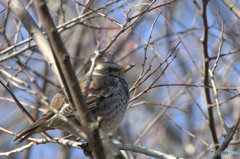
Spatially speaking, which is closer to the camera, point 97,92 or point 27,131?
Answer: point 27,131

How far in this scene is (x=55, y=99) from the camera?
15.4ft

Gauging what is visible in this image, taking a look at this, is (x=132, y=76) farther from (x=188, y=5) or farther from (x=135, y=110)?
(x=188, y=5)

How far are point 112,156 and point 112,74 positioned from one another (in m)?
2.66

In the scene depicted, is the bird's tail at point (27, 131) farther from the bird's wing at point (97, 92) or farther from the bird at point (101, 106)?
the bird's wing at point (97, 92)

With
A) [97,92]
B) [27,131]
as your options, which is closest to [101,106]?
[97,92]

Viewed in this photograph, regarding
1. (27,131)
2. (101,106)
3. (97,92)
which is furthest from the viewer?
(97,92)

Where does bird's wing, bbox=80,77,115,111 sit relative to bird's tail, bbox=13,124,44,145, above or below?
above

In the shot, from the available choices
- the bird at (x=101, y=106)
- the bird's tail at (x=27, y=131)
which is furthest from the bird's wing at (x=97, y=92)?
the bird's tail at (x=27, y=131)

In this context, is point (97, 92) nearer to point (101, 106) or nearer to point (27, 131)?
point (101, 106)

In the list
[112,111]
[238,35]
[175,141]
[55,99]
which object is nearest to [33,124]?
[55,99]

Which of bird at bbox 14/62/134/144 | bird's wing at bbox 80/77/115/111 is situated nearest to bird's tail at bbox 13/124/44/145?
Answer: bird at bbox 14/62/134/144

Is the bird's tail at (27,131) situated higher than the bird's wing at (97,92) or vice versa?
the bird's wing at (97,92)

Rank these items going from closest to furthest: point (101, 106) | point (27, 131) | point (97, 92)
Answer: point (27, 131) < point (101, 106) < point (97, 92)

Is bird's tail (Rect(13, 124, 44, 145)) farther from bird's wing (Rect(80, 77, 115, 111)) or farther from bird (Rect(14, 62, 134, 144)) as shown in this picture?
bird's wing (Rect(80, 77, 115, 111))
